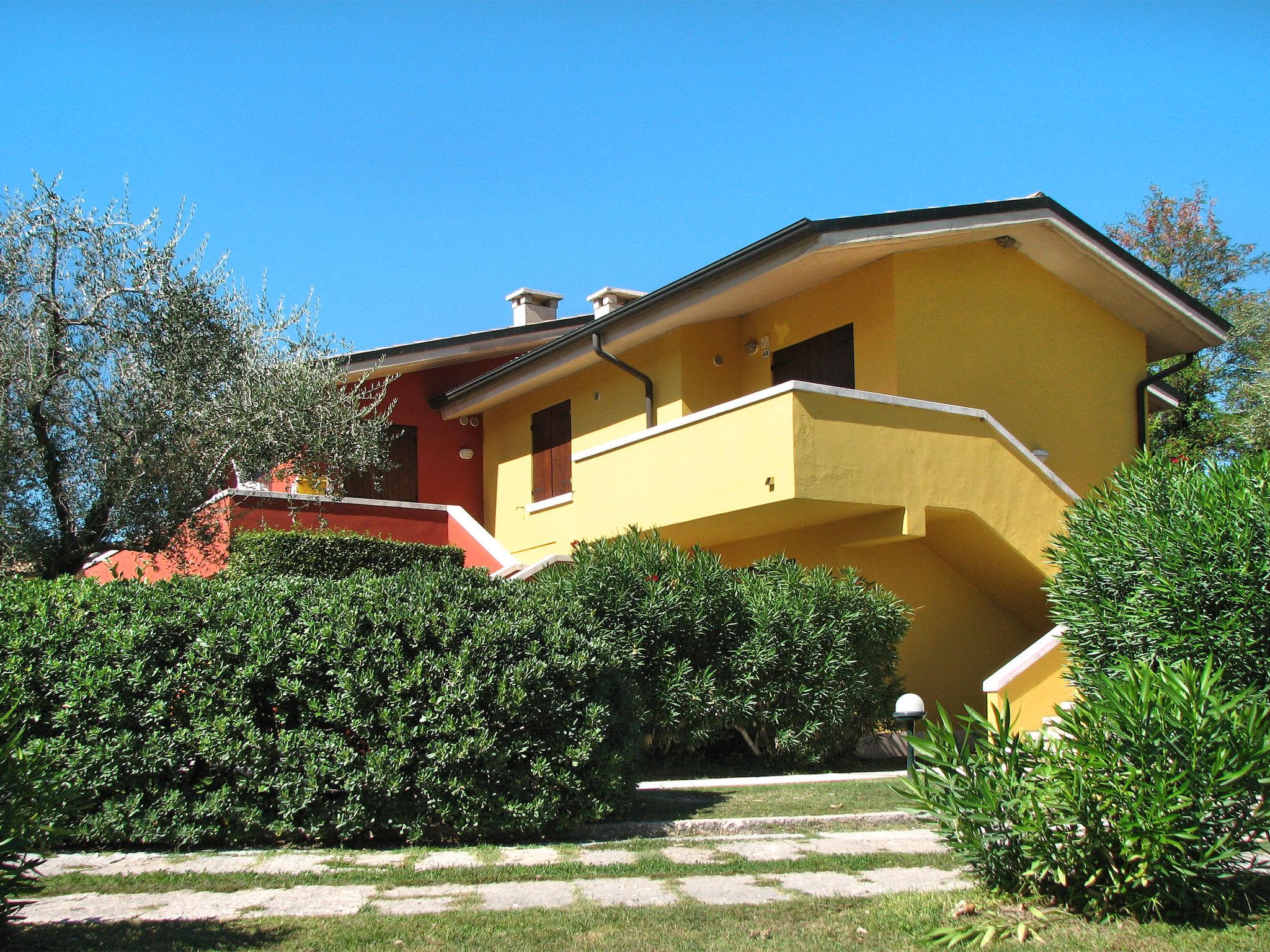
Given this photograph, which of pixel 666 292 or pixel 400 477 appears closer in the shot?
pixel 666 292

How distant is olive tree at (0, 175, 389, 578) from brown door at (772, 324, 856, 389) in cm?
752

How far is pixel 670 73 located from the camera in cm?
1196

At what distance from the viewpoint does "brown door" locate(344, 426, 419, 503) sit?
1900cm

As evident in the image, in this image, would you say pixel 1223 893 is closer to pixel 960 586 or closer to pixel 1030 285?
pixel 960 586

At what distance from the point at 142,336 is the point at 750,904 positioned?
7708 mm

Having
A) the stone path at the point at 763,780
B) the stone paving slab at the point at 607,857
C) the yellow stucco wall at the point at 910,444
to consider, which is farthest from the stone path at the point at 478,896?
the yellow stucco wall at the point at 910,444

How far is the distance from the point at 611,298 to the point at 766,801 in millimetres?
13609

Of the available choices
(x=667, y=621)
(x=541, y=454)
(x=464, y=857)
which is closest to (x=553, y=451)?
(x=541, y=454)

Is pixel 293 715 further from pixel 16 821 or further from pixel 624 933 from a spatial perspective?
pixel 624 933

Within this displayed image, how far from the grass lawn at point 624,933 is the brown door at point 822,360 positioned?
9.78 metres

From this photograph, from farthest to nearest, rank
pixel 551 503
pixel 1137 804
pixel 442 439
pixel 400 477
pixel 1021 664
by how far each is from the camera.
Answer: pixel 442 439, pixel 400 477, pixel 551 503, pixel 1021 664, pixel 1137 804

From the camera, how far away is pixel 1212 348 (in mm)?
23375

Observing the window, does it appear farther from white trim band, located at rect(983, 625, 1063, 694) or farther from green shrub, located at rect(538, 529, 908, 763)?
white trim band, located at rect(983, 625, 1063, 694)

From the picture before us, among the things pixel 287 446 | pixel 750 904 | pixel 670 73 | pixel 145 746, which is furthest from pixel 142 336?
pixel 750 904
